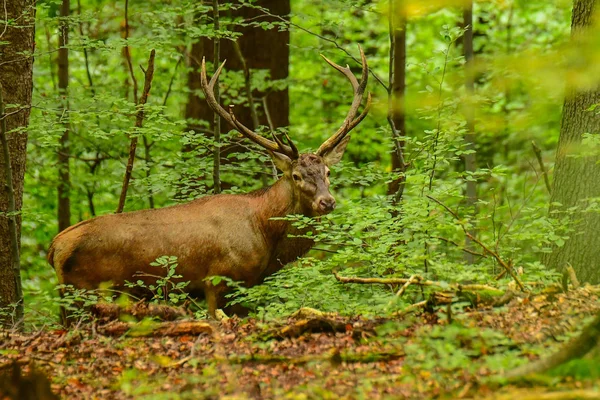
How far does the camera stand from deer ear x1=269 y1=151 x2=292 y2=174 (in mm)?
9164

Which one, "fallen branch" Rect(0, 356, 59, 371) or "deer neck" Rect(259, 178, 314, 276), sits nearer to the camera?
"fallen branch" Rect(0, 356, 59, 371)

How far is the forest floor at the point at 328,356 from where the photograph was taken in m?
4.12

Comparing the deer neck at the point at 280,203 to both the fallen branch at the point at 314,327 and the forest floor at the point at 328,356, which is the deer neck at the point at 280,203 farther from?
the fallen branch at the point at 314,327

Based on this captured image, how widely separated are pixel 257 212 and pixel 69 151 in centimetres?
571

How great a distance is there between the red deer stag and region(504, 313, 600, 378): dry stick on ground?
4720 mm

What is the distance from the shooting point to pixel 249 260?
357 inches

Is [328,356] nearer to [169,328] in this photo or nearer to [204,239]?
[169,328]

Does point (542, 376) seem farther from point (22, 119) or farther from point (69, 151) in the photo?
point (69, 151)

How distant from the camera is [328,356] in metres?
4.77

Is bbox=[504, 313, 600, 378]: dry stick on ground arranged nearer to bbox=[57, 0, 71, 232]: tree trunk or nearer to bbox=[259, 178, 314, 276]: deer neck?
bbox=[259, 178, 314, 276]: deer neck

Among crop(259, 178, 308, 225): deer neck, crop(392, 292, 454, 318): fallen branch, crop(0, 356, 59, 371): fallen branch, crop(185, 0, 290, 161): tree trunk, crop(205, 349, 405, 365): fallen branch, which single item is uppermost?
crop(185, 0, 290, 161): tree trunk

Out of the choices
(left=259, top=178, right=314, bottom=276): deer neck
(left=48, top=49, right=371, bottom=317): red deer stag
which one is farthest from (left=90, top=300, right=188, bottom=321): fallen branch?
(left=259, top=178, right=314, bottom=276): deer neck

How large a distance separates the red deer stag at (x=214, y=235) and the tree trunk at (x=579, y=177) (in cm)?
247

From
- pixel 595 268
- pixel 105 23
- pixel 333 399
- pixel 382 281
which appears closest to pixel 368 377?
pixel 333 399
